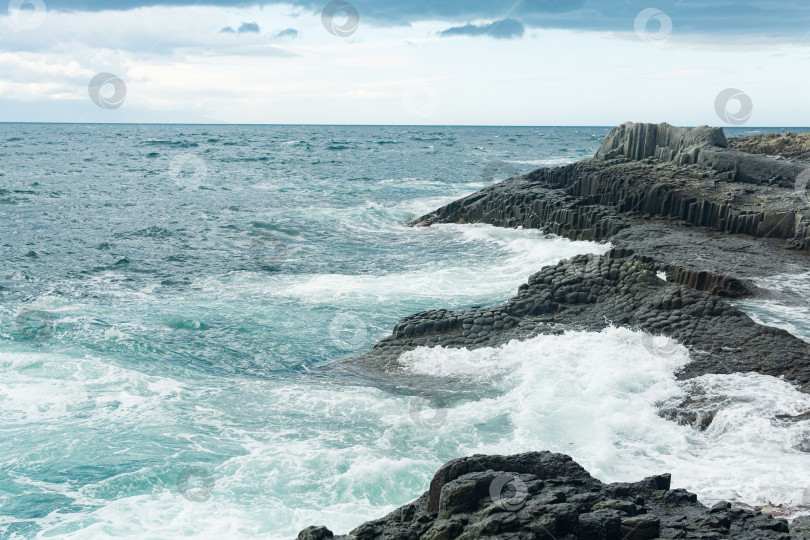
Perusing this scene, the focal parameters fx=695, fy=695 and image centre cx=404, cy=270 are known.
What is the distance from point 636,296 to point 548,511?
10157mm

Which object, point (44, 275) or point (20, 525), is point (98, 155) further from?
point (20, 525)

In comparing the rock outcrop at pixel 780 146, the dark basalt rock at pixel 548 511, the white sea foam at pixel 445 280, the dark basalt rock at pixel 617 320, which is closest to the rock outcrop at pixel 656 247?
the dark basalt rock at pixel 617 320

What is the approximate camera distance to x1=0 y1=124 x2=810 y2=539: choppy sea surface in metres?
9.49

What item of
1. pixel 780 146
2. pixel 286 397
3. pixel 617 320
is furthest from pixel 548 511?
pixel 780 146

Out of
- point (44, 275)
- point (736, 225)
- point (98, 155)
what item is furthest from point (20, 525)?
point (98, 155)

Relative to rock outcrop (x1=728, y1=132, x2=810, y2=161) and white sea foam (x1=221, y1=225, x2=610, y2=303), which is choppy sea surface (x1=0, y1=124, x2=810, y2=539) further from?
rock outcrop (x1=728, y1=132, x2=810, y2=161)

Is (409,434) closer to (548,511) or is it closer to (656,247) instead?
(548,511)

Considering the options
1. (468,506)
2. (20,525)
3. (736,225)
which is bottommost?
(20,525)

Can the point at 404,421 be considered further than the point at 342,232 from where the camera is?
No

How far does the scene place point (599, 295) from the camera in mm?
16297

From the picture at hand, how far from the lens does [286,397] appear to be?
42.9 feet

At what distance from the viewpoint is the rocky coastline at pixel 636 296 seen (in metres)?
6.78

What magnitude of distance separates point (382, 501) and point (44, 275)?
17.3 m

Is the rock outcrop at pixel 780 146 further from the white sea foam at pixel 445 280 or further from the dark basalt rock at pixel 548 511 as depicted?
the dark basalt rock at pixel 548 511
